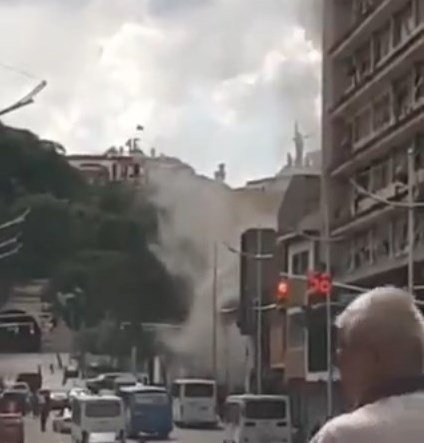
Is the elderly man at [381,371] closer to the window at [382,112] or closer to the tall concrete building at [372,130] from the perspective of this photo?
the tall concrete building at [372,130]

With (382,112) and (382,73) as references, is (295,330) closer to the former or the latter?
(382,112)

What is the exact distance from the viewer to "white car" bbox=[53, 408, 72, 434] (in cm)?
6178

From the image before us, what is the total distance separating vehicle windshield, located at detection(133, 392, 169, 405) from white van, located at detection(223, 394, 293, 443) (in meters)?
7.59

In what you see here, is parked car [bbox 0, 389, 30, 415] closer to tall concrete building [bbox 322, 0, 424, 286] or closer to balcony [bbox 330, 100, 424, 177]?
tall concrete building [bbox 322, 0, 424, 286]

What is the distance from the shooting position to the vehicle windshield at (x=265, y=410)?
163 ft

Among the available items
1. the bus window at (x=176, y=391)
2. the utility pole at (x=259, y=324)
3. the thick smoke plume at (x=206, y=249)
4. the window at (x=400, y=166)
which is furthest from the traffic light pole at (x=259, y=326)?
the window at (x=400, y=166)

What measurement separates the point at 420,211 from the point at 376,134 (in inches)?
333

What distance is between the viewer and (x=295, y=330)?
6850 centimetres

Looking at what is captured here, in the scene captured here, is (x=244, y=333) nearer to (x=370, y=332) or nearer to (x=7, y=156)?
(x=7, y=156)

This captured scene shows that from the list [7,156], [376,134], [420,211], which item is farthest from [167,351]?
[420,211]

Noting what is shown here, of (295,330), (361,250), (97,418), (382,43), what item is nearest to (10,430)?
(97,418)

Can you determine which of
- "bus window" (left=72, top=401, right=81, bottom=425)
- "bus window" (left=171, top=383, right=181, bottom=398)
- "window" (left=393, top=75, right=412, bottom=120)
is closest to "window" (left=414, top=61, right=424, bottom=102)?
"window" (left=393, top=75, right=412, bottom=120)

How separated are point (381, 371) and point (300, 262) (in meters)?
66.1

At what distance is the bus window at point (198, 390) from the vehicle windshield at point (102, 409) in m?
14.5
